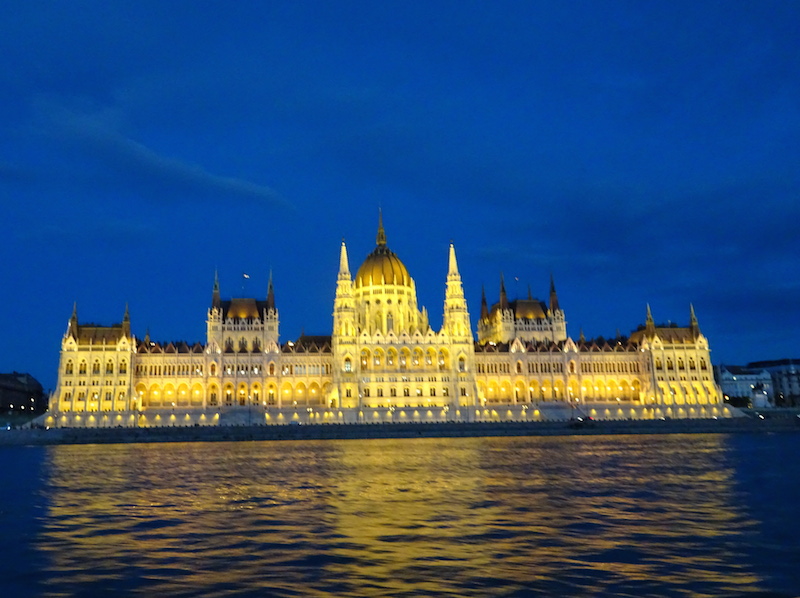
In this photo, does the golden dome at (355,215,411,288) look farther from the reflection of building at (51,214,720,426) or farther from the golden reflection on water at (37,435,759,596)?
the golden reflection on water at (37,435,759,596)

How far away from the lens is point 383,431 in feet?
332

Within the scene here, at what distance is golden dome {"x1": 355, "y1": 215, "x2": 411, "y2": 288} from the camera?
138250 millimetres

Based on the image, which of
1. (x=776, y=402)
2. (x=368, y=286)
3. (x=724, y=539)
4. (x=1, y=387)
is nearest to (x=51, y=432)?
(x=368, y=286)

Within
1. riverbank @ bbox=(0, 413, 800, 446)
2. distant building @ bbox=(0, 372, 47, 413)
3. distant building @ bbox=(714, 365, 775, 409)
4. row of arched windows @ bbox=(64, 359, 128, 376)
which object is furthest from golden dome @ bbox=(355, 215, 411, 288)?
distant building @ bbox=(0, 372, 47, 413)

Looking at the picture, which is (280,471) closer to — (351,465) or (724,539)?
(351,465)

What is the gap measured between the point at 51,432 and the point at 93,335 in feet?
113

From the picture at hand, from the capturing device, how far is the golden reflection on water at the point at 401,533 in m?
16.5

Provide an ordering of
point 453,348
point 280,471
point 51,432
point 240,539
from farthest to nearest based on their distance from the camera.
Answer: point 453,348 → point 51,432 → point 280,471 → point 240,539

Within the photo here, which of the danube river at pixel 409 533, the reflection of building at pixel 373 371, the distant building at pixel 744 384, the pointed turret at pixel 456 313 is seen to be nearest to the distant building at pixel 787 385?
the distant building at pixel 744 384

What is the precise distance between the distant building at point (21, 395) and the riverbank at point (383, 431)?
72.5 metres

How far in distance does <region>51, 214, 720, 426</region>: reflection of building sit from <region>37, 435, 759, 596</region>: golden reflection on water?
250ft

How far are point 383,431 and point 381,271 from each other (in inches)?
1750

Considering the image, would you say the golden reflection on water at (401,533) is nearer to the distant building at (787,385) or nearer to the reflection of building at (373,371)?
the reflection of building at (373,371)

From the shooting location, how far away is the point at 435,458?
5559cm
